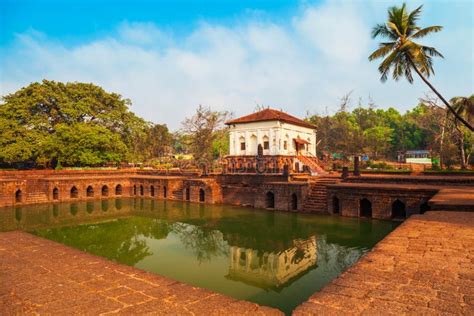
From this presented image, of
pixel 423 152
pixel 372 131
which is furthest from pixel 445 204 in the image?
pixel 423 152

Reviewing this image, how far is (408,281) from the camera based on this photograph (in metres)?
4.64

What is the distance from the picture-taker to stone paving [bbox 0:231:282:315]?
4.15 meters

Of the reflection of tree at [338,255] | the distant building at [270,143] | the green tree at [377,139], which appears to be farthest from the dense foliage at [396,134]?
the reflection of tree at [338,255]

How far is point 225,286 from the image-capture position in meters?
8.49

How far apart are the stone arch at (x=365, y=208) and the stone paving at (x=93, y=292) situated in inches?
568

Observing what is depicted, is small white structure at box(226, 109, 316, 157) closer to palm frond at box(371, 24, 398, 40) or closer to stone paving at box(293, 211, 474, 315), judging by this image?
palm frond at box(371, 24, 398, 40)

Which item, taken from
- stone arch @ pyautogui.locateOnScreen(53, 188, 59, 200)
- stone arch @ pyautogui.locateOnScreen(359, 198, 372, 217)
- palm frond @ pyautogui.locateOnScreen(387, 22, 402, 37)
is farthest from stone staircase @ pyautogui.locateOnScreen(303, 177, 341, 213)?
stone arch @ pyautogui.locateOnScreen(53, 188, 59, 200)

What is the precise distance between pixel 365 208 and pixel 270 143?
45.8ft

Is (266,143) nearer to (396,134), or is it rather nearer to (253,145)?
(253,145)

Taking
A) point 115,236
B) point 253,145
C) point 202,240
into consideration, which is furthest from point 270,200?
point 253,145

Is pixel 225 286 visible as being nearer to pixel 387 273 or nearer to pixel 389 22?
pixel 387 273

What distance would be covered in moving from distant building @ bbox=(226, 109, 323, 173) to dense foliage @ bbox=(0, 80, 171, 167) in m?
12.1

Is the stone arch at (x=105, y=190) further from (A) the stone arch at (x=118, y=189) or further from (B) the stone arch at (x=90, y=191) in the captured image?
(B) the stone arch at (x=90, y=191)

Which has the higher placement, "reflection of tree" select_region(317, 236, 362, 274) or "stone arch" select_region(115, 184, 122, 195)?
"stone arch" select_region(115, 184, 122, 195)
